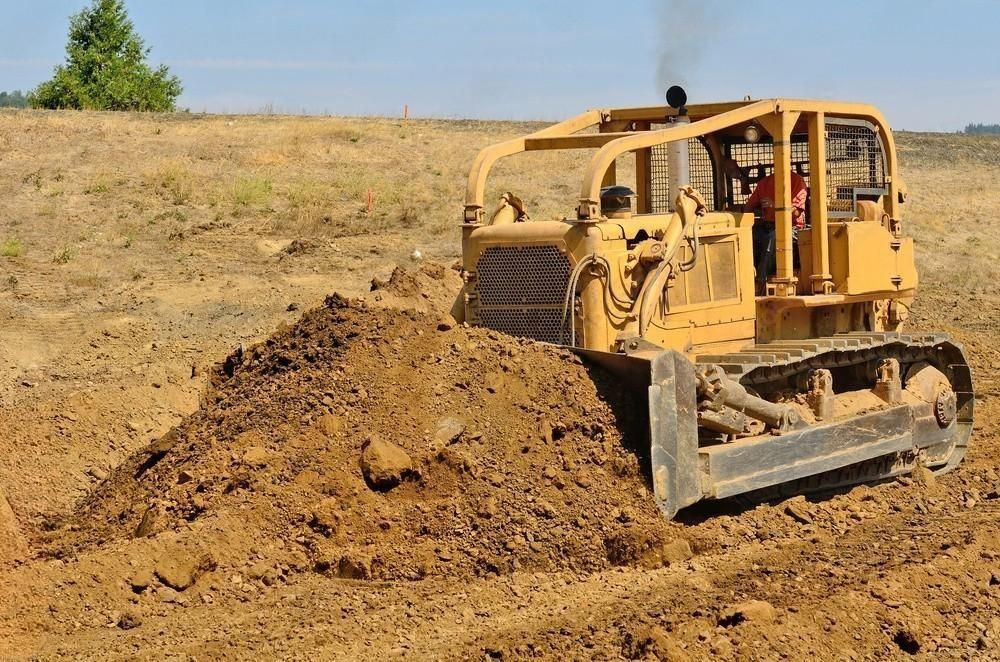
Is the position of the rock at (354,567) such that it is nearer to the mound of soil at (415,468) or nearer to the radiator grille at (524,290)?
the mound of soil at (415,468)

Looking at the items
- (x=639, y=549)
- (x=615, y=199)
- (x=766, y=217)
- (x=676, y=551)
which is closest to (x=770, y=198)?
(x=766, y=217)

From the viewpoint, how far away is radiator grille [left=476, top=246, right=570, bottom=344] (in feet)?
30.1

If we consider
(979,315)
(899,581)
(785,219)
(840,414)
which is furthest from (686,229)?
(979,315)

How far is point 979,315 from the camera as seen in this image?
18.6 metres

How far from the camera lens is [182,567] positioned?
7484 millimetres

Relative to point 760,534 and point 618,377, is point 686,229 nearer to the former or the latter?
point 618,377

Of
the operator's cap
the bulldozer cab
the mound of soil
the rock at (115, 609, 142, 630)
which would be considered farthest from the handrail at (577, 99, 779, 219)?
the rock at (115, 609, 142, 630)

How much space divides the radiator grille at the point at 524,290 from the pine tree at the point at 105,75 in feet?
116

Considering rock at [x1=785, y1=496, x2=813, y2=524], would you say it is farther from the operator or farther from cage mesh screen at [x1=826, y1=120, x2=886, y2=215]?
cage mesh screen at [x1=826, y1=120, x2=886, y2=215]

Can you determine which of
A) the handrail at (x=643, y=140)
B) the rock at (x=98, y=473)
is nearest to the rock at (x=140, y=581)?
the rock at (x=98, y=473)

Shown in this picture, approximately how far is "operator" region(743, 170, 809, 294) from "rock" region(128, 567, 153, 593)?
4851mm

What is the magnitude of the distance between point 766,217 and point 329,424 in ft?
12.1

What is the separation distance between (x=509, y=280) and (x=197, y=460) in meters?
2.39

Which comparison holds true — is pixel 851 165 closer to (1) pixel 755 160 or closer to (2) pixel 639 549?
(1) pixel 755 160
